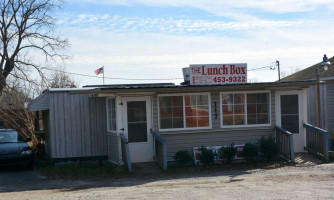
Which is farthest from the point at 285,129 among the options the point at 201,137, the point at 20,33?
the point at 20,33

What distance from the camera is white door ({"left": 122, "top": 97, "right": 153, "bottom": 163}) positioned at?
42.7 feet

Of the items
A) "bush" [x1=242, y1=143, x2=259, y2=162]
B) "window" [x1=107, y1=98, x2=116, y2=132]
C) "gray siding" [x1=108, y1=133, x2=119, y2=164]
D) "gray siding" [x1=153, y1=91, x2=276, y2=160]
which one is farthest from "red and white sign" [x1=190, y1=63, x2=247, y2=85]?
"gray siding" [x1=108, y1=133, x2=119, y2=164]

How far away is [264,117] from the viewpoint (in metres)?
13.7

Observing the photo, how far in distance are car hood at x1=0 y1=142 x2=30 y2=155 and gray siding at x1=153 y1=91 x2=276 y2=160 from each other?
181 inches

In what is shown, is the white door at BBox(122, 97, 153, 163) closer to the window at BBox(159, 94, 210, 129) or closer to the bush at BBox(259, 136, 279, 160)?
the window at BBox(159, 94, 210, 129)

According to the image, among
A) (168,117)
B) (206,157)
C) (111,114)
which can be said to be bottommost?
(206,157)

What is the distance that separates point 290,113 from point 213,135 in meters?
2.93

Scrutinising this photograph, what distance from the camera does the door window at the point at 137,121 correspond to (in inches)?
513

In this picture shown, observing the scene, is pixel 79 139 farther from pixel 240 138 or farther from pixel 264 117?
pixel 264 117

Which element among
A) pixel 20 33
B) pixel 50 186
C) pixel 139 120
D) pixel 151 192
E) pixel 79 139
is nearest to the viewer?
pixel 151 192

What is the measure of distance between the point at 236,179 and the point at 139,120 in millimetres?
4162

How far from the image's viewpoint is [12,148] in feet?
42.9

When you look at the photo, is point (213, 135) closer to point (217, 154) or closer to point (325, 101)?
point (217, 154)

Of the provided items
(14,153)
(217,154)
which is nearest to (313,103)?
(217,154)
